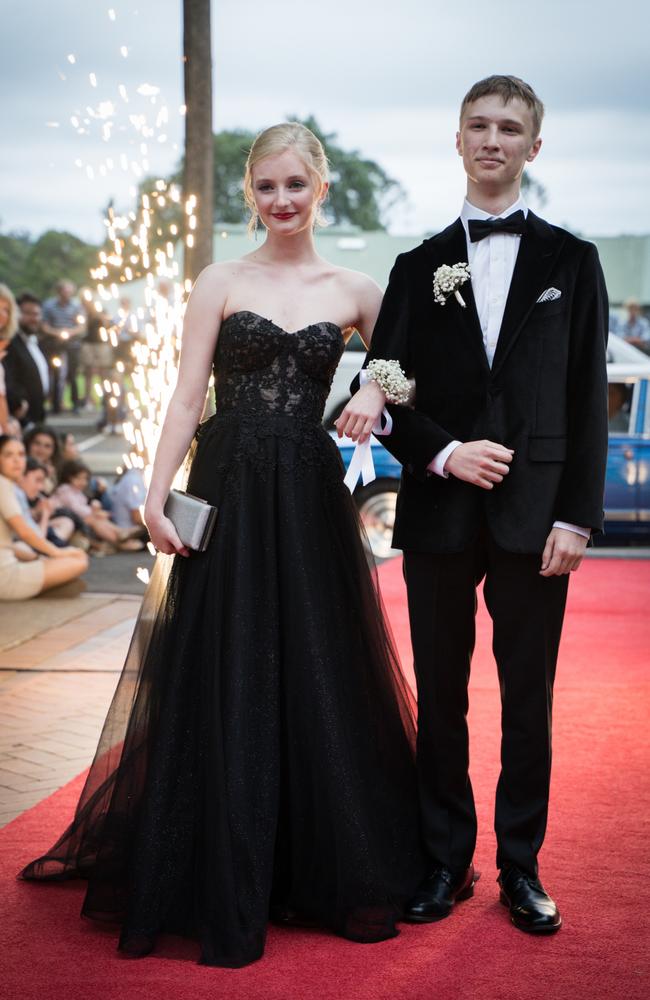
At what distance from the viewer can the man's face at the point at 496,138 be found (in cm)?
290

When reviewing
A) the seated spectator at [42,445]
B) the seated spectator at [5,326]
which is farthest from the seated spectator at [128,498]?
the seated spectator at [5,326]

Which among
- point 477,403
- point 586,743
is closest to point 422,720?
point 477,403

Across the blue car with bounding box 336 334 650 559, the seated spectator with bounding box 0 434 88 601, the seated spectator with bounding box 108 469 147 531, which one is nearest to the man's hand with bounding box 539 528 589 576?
the seated spectator with bounding box 0 434 88 601

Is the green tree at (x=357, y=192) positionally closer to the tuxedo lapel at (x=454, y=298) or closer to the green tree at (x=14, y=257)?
the green tree at (x=14, y=257)

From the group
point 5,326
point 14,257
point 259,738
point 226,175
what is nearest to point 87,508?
point 5,326

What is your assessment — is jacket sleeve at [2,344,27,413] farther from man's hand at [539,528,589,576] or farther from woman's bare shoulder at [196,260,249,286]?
man's hand at [539,528,589,576]

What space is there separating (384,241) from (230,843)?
22577 mm

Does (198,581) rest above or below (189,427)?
below

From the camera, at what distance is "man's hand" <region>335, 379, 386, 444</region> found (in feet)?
9.81

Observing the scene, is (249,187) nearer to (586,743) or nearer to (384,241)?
(586,743)

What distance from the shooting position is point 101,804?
3318 mm

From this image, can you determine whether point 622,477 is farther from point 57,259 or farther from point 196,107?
point 57,259

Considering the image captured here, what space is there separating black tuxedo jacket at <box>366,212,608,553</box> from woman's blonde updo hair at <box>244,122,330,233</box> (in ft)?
→ 1.21

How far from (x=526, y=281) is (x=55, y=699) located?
3201 millimetres
